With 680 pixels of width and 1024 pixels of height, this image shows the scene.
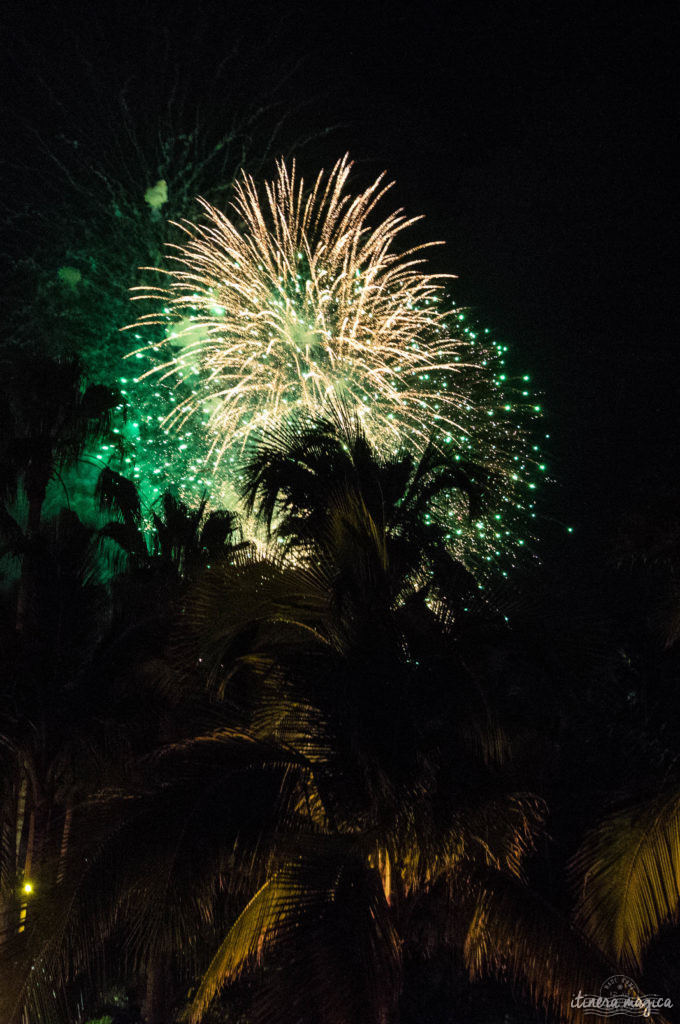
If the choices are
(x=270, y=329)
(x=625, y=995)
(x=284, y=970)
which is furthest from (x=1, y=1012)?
(x=270, y=329)

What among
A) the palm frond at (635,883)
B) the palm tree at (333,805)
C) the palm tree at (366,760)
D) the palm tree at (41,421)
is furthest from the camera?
the palm tree at (41,421)

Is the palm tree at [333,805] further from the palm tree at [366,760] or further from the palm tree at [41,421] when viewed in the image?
the palm tree at [41,421]

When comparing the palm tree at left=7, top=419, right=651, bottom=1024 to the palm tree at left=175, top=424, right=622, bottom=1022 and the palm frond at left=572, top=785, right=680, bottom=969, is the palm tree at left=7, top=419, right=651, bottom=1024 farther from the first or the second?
the palm frond at left=572, top=785, right=680, bottom=969

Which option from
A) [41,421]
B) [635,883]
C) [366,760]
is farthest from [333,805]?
[41,421]

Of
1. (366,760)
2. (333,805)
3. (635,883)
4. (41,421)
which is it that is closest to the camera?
(366,760)

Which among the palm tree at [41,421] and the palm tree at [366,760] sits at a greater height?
the palm tree at [41,421]

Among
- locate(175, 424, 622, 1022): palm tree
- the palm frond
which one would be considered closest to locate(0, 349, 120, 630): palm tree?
locate(175, 424, 622, 1022): palm tree

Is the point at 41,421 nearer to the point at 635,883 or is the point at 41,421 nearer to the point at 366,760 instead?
the point at 366,760

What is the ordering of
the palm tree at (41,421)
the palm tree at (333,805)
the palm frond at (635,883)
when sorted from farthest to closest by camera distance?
the palm tree at (41,421), the palm frond at (635,883), the palm tree at (333,805)

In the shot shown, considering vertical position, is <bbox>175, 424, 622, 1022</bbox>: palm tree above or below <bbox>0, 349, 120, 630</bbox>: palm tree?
below

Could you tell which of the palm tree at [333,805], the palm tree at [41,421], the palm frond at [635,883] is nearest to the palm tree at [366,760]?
the palm tree at [333,805]

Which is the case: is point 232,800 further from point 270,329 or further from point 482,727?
point 270,329

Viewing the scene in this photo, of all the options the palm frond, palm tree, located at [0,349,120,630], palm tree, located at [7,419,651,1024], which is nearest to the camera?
palm tree, located at [7,419,651,1024]

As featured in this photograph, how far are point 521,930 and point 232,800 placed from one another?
2.65 m
